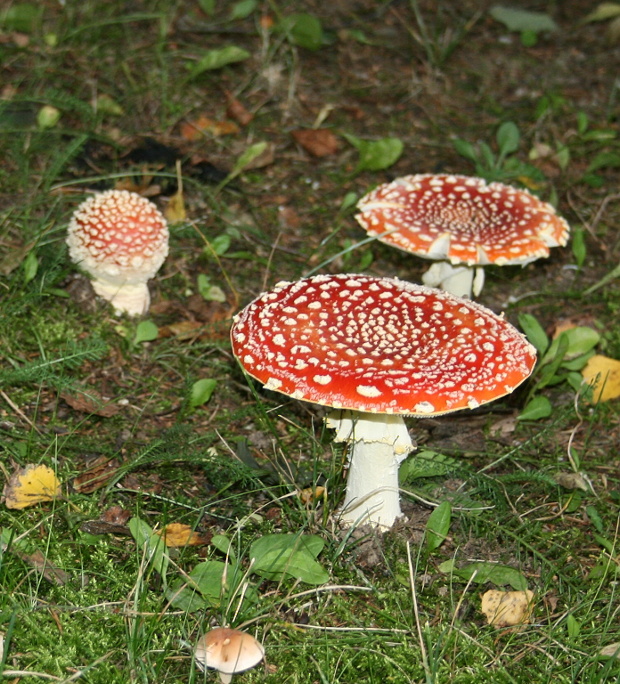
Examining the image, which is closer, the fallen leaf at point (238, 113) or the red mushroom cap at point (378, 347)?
the red mushroom cap at point (378, 347)

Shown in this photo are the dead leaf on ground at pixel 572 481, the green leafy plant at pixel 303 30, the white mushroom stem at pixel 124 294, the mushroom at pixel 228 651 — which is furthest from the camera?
the green leafy plant at pixel 303 30

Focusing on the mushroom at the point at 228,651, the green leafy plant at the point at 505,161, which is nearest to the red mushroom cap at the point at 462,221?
the green leafy plant at the point at 505,161

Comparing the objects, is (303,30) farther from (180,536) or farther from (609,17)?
(180,536)

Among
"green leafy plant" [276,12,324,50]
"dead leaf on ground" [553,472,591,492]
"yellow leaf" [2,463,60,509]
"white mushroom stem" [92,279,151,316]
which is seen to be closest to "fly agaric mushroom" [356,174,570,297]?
"dead leaf on ground" [553,472,591,492]

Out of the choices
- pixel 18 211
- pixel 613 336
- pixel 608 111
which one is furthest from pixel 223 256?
pixel 608 111

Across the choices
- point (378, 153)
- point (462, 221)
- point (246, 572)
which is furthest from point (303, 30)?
point (246, 572)

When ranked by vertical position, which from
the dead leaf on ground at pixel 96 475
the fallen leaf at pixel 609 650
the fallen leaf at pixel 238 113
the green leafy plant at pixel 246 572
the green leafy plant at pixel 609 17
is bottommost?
the dead leaf on ground at pixel 96 475

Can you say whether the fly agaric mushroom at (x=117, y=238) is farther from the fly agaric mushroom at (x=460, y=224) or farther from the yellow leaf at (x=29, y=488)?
the yellow leaf at (x=29, y=488)
